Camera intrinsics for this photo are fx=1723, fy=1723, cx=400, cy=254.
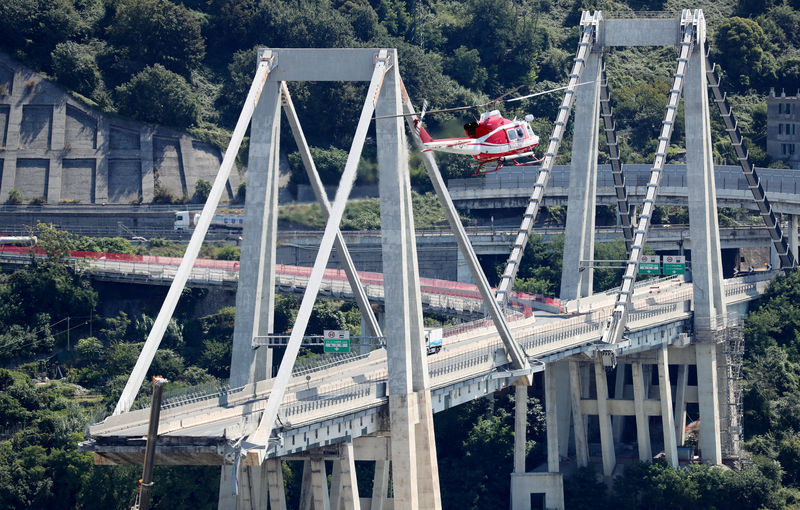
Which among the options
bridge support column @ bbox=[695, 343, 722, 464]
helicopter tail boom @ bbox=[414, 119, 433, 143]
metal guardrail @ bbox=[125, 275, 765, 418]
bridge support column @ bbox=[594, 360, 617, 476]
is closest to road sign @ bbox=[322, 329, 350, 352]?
metal guardrail @ bbox=[125, 275, 765, 418]

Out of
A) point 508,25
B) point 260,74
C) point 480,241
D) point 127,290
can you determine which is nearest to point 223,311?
point 127,290

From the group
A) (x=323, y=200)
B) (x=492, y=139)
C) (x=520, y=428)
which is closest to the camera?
(x=323, y=200)

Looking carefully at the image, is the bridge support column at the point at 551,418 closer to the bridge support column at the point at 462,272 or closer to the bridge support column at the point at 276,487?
the bridge support column at the point at 276,487

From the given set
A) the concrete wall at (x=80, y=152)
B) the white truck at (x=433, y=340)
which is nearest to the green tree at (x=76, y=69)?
the concrete wall at (x=80, y=152)

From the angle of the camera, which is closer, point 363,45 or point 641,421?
point 641,421

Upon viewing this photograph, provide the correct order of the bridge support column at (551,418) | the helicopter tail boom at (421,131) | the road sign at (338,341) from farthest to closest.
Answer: the bridge support column at (551,418) < the helicopter tail boom at (421,131) < the road sign at (338,341)

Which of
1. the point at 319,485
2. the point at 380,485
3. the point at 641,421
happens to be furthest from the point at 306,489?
the point at 641,421

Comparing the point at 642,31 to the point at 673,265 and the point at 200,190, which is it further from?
the point at 200,190
